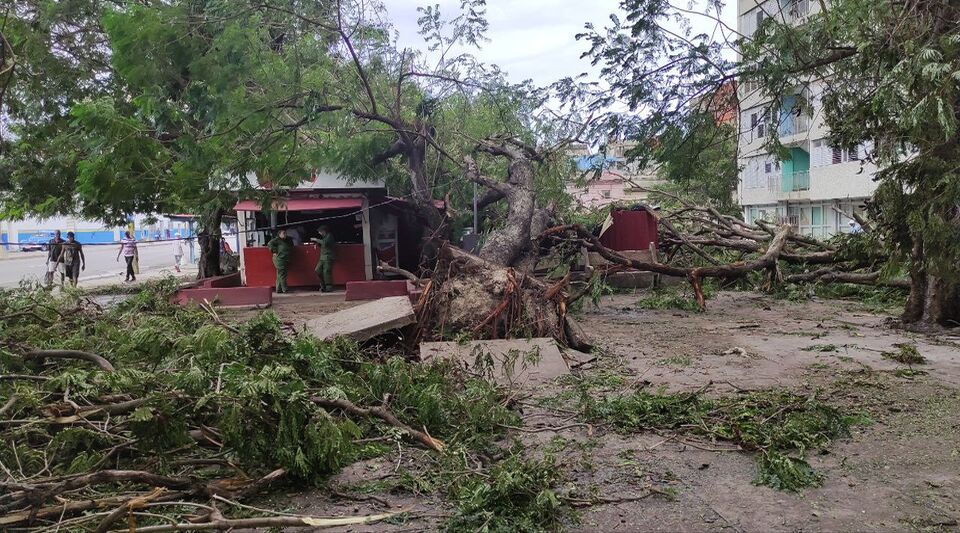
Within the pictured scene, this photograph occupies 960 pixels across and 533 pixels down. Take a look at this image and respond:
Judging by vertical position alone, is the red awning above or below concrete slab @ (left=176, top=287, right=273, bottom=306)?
above

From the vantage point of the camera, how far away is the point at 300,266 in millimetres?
16453

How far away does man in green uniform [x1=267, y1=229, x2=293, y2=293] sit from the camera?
15.4m

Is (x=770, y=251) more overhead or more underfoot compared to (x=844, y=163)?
more underfoot

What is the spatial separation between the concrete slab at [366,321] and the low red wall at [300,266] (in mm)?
7602

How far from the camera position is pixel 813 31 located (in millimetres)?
8797

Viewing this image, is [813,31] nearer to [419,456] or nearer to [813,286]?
[813,286]

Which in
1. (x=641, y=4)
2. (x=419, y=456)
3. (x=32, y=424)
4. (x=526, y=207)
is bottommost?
(x=419, y=456)

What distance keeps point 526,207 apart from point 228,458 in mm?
9568

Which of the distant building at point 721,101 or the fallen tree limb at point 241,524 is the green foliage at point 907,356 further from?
the fallen tree limb at point 241,524

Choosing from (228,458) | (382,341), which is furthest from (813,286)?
(228,458)

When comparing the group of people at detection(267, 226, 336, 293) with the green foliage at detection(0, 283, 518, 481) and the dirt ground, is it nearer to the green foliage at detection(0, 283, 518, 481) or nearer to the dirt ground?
the dirt ground

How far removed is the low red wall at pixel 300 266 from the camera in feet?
53.9

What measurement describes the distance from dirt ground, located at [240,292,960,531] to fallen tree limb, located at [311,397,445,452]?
123mm

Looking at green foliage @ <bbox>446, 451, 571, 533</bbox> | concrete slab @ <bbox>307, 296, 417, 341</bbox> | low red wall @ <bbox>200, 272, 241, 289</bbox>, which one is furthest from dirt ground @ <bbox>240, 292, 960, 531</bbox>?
low red wall @ <bbox>200, 272, 241, 289</bbox>
